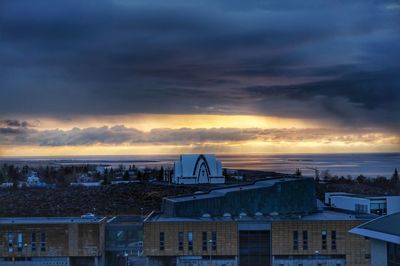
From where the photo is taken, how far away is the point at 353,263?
121 ft

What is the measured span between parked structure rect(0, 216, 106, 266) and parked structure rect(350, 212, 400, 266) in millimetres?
20708

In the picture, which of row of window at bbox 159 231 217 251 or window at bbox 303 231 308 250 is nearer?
row of window at bbox 159 231 217 251

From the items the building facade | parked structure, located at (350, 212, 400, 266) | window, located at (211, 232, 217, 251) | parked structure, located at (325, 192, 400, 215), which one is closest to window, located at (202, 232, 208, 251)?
window, located at (211, 232, 217, 251)

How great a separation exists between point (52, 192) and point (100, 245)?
6604 cm

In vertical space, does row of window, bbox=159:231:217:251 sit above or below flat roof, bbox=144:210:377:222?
below

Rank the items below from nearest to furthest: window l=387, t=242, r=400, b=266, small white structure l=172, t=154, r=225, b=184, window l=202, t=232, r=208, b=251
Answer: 1. window l=387, t=242, r=400, b=266
2. window l=202, t=232, r=208, b=251
3. small white structure l=172, t=154, r=225, b=184

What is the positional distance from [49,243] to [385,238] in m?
23.6

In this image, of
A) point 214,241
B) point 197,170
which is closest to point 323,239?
point 214,241

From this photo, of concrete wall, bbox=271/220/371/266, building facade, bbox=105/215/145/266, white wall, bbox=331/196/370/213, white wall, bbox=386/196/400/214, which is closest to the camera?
concrete wall, bbox=271/220/371/266

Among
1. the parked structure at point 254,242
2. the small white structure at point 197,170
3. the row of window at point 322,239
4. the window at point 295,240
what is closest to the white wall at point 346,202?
the parked structure at point 254,242

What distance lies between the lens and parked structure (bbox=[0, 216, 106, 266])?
3719 centimetres

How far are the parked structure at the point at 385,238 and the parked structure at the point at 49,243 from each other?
20.7 m

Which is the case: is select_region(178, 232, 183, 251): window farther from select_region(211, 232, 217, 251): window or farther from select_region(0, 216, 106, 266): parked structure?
select_region(0, 216, 106, 266): parked structure

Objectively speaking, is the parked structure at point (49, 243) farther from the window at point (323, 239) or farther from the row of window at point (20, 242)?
the window at point (323, 239)
